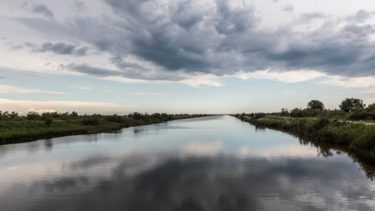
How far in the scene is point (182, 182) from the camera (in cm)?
1172

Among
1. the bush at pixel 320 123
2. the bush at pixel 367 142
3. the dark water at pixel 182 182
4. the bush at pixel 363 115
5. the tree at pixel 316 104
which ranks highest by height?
→ the tree at pixel 316 104

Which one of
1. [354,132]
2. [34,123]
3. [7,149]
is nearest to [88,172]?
[7,149]

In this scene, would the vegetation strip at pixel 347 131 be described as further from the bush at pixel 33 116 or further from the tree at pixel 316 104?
A: the tree at pixel 316 104

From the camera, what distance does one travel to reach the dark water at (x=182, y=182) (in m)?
8.98

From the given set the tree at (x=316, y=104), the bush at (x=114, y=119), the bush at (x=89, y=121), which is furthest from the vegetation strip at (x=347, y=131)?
the tree at (x=316, y=104)

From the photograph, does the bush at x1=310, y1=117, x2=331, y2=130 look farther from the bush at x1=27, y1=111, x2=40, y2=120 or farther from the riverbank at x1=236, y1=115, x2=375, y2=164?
the bush at x1=27, y1=111, x2=40, y2=120

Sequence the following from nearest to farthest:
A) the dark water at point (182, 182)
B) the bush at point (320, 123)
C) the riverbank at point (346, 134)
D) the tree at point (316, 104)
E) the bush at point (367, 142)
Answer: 1. the dark water at point (182, 182)
2. the bush at point (367, 142)
3. the riverbank at point (346, 134)
4. the bush at point (320, 123)
5. the tree at point (316, 104)

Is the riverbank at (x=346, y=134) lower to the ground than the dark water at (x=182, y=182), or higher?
higher

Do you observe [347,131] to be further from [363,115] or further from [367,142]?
[363,115]

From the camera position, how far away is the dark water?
8977 mm

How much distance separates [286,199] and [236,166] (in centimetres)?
572

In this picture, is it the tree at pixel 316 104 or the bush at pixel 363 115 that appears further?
the tree at pixel 316 104

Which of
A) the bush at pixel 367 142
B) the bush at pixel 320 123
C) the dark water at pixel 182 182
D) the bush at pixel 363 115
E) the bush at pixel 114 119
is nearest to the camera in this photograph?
the dark water at pixel 182 182

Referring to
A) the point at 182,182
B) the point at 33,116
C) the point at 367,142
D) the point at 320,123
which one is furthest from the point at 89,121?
the point at 367,142
